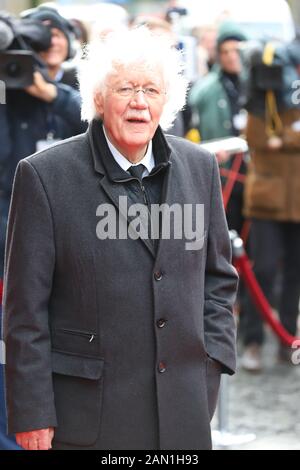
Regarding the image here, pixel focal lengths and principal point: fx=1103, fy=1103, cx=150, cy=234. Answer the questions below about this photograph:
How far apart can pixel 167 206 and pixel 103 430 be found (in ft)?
2.14

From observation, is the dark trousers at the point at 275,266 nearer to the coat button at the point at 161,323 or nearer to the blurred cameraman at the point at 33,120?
the blurred cameraman at the point at 33,120

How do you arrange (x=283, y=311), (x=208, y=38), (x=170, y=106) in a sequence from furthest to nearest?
(x=208, y=38) < (x=283, y=311) < (x=170, y=106)

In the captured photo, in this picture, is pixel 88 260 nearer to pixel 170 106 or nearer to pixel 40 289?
pixel 40 289

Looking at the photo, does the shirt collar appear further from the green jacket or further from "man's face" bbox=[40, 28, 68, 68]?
the green jacket

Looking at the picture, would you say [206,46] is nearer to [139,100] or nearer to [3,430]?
[3,430]

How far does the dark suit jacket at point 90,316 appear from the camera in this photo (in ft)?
9.91

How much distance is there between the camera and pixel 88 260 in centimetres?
304

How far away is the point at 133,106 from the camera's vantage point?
3037 mm

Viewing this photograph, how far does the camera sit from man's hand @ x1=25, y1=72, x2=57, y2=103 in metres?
5.28

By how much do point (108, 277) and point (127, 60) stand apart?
601 mm

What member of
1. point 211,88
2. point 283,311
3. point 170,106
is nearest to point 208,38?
point 211,88

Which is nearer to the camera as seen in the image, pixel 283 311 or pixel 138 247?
pixel 138 247

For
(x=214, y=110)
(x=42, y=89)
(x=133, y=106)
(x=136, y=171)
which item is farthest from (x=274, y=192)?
(x=133, y=106)

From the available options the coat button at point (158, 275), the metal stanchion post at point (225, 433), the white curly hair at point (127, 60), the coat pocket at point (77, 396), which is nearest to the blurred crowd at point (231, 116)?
the metal stanchion post at point (225, 433)
